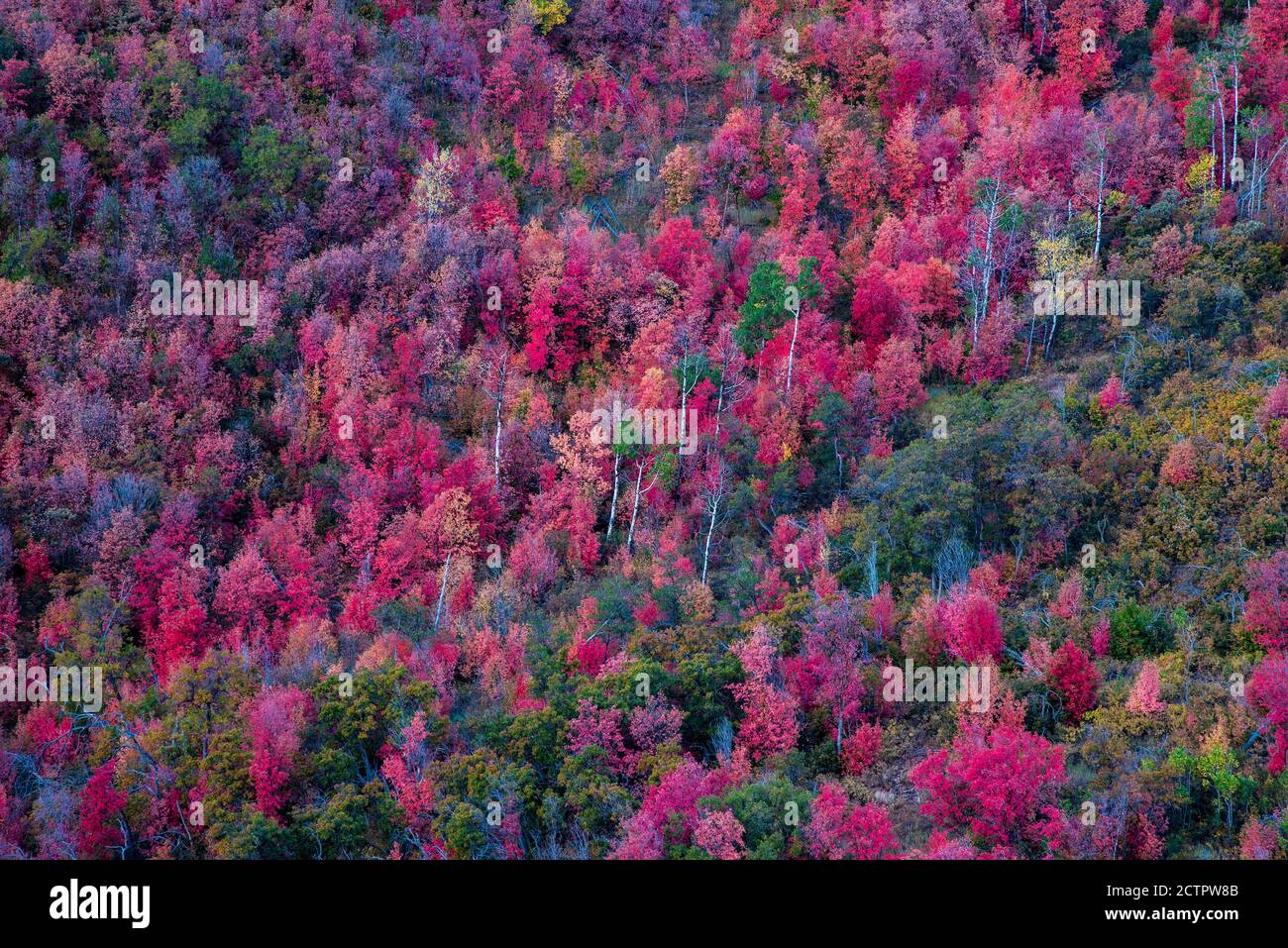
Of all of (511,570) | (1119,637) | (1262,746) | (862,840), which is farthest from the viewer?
(511,570)

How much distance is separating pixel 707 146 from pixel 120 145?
32.2 meters

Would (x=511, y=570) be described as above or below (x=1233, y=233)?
below

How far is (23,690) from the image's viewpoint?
56656 millimetres

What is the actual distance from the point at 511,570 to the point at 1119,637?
81.0 ft

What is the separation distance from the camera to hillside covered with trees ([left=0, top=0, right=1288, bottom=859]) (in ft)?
152

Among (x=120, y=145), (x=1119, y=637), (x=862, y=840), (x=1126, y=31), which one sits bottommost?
(x=862, y=840)

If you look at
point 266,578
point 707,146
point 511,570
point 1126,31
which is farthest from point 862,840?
point 1126,31

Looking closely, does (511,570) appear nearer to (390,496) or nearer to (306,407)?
(390,496)

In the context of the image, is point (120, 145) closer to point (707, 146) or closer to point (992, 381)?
point (707, 146)

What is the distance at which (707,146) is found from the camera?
274 ft

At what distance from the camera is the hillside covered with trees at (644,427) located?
4638cm

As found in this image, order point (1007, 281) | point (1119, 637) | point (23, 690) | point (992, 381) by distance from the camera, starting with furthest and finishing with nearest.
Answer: point (1007, 281), point (992, 381), point (23, 690), point (1119, 637)

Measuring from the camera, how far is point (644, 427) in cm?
6588

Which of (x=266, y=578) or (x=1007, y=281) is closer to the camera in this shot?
(x=266, y=578)
